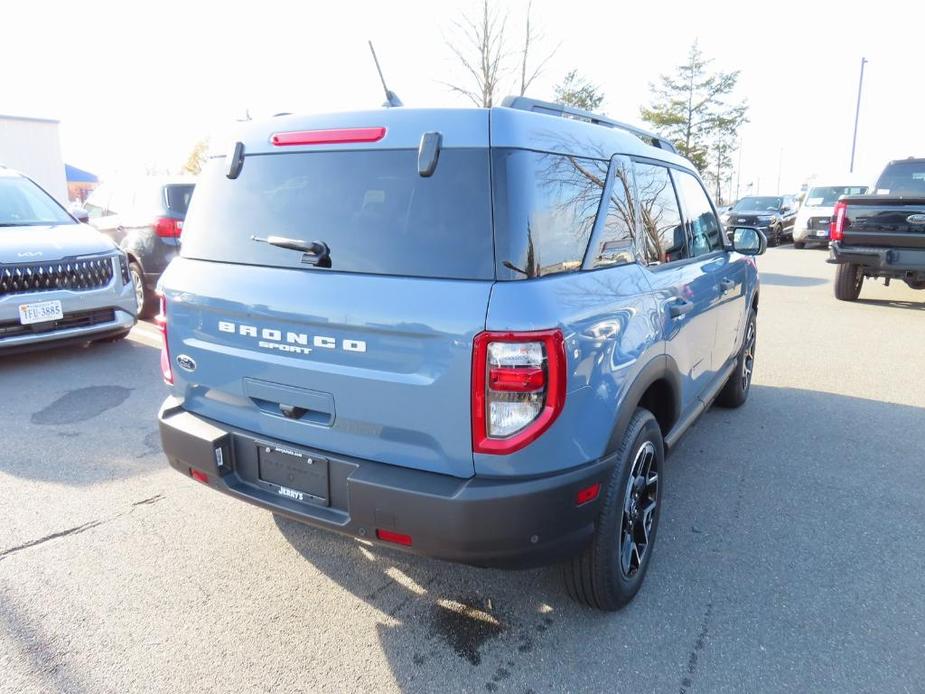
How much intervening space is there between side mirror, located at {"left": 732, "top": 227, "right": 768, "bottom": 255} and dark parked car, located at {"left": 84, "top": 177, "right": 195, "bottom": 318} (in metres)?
5.94

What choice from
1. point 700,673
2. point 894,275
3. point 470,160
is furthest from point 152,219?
point 894,275

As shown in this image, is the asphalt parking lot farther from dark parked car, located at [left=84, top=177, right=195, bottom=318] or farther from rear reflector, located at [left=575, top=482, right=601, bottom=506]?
dark parked car, located at [left=84, top=177, right=195, bottom=318]

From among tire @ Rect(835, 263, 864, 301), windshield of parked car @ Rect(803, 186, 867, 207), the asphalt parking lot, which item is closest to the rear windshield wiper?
the asphalt parking lot

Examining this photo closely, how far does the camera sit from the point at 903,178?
10008mm

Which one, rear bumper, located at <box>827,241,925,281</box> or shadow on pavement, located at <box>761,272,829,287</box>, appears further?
shadow on pavement, located at <box>761,272,829,287</box>

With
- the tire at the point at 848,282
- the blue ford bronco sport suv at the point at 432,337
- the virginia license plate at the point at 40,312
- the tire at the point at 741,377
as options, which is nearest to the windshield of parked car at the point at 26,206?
the virginia license plate at the point at 40,312

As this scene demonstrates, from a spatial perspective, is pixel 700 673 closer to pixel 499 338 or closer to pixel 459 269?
pixel 499 338

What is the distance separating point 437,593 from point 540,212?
165cm

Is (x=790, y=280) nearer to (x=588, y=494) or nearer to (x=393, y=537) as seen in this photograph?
(x=588, y=494)

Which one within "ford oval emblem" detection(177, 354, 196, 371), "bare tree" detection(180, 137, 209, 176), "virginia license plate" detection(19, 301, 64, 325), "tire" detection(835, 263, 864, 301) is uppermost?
"bare tree" detection(180, 137, 209, 176)

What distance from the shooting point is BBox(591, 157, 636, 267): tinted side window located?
2.57 metres

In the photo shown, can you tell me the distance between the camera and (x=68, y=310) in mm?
5957

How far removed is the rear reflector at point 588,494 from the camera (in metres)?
2.24

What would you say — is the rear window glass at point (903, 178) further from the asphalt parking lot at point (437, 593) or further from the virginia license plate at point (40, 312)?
the virginia license plate at point (40, 312)
